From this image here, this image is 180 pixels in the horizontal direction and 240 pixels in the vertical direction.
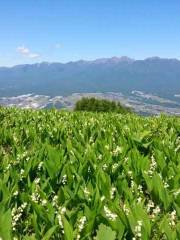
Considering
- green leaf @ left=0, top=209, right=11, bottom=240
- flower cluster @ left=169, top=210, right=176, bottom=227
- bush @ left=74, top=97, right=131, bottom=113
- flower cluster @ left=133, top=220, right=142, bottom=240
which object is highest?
green leaf @ left=0, top=209, right=11, bottom=240

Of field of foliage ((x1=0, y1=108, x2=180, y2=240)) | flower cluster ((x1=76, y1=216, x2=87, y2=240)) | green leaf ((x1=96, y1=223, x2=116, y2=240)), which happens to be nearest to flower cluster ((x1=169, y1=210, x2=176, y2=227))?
field of foliage ((x1=0, y1=108, x2=180, y2=240))

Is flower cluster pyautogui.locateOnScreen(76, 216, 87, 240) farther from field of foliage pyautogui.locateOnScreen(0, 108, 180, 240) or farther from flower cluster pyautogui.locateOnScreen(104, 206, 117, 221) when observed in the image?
flower cluster pyautogui.locateOnScreen(104, 206, 117, 221)

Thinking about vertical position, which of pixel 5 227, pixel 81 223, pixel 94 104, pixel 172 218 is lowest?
pixel 94 104

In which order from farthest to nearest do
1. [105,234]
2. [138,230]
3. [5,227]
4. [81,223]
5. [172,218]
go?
[172,218] → [81,223] → [138,230] → [5,227] → [105,234]

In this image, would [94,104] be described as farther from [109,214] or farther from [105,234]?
[105,234]

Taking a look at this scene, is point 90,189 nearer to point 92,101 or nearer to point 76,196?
point 76,196

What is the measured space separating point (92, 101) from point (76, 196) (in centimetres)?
→ 15469

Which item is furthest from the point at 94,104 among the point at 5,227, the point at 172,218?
the point at 5,227

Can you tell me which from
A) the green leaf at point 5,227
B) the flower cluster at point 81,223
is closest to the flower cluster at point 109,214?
the flower cluster at point 81,223

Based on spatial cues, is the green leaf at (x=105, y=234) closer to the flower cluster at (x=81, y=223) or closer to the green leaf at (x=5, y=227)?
the flower cluster at (x=81, y=223)

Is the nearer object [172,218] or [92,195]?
[172,218]

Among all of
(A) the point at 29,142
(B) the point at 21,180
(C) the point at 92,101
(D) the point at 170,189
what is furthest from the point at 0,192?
(C) the point at 92,101

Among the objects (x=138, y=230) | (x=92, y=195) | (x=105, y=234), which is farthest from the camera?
(x=92, y=195)

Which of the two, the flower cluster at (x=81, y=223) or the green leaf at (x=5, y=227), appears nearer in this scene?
the green leaf at (x=5, y=227)
